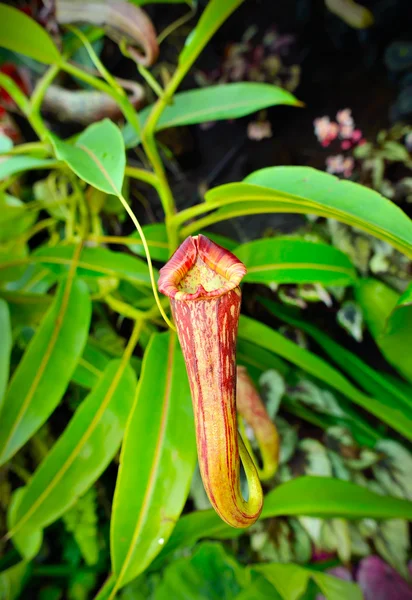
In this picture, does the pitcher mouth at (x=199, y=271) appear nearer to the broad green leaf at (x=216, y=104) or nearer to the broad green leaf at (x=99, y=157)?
the broad green leaf at (x=99, y=157)

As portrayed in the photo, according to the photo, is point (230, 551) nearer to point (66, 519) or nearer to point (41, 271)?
point (66, 519)

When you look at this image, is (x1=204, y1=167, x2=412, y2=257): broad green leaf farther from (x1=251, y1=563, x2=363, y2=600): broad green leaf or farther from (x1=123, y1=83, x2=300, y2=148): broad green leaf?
(x1=251, y1=563, x2=363, y2=600): broad green leaf

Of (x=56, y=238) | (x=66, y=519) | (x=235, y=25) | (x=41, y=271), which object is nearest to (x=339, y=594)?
(x=66, y=519)

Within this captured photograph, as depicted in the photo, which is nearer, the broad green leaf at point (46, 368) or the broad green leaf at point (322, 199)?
the broad green leaf at point (322, 199)

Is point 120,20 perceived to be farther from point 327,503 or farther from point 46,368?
point 327,503

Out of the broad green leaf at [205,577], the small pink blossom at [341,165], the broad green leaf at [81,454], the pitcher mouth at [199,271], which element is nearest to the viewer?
the pitcher mouth at [199,271]

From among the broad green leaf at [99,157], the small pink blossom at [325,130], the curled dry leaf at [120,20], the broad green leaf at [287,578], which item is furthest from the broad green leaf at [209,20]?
the broad green leaf at [287,578]
